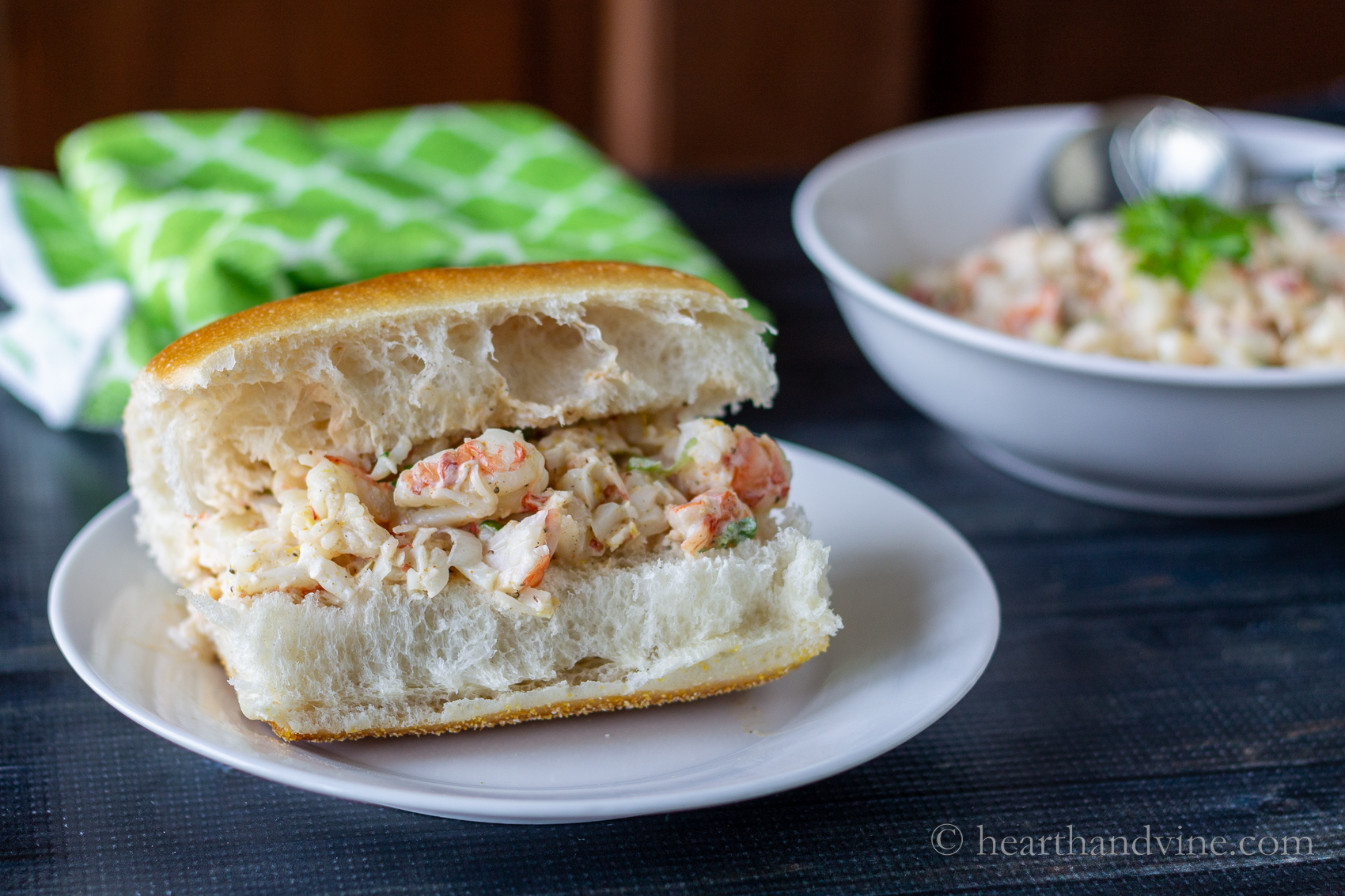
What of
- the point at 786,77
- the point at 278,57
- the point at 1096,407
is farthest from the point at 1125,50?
the point at 1096,407

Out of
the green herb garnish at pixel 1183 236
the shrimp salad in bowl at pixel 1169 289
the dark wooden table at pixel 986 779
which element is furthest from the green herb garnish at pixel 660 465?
the green herb garnish at pixel 1183 236

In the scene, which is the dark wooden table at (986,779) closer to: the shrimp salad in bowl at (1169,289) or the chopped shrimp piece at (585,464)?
the shrimp salad in bowl at (1169,289)

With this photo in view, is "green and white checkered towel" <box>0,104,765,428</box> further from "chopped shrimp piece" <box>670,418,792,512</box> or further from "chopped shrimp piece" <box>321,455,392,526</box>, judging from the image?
"chopped shrimp piece" <box>321,455,392,526</box>

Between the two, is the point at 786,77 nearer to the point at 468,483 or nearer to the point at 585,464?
the point at 585,464

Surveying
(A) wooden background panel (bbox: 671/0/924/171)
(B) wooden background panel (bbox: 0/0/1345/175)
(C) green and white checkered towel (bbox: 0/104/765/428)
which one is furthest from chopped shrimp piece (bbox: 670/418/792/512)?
(A) wooden background panel (bbox: 671/0/924/171)

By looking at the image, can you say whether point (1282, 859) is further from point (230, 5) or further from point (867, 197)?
point (230, 5)

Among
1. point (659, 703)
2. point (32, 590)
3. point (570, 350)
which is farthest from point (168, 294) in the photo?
point (659, 703)
